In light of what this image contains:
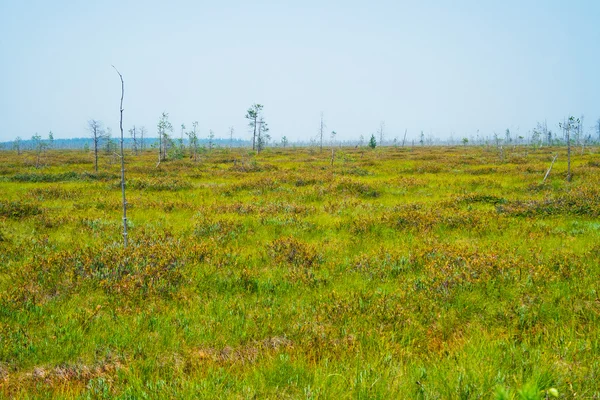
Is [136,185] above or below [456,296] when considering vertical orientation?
above

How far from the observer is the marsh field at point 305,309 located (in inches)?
130

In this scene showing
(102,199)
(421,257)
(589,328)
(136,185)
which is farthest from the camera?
(136,185)

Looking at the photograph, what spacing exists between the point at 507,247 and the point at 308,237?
511cm

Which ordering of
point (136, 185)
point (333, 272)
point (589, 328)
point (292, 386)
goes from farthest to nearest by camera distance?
1. point (136, 185)
2. point (333, 272)
3. point (589, 328)
4. point (292, 386)

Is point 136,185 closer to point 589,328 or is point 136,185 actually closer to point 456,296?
point 456,296

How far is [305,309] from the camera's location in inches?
203

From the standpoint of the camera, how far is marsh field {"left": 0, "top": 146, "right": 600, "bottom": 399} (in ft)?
10.8

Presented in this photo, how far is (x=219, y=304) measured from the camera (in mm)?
5305

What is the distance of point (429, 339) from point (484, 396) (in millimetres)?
1370

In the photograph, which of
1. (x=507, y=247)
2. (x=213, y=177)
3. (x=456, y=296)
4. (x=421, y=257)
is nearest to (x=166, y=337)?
(x=456, y=296)

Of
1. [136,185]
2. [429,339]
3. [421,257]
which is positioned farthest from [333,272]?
[136,185]

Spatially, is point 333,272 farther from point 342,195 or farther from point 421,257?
point 342,195

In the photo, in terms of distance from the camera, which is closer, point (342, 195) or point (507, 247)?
point (507, 247)

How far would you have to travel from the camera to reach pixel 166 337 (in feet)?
14.2
